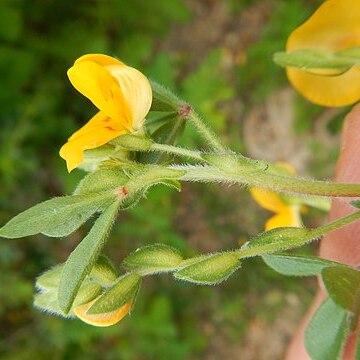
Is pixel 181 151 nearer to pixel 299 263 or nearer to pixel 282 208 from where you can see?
pixel 299 263

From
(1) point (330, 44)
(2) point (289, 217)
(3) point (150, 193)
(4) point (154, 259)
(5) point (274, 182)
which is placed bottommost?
(3) point (150, 193)

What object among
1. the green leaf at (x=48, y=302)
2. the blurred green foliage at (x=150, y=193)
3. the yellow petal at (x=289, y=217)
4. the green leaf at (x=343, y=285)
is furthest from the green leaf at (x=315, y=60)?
the blurred green foliage at (x=150, y=193)

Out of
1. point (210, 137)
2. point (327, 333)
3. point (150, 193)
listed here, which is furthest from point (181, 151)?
point (150, 193)

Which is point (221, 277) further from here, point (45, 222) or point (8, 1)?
point (8, 1)

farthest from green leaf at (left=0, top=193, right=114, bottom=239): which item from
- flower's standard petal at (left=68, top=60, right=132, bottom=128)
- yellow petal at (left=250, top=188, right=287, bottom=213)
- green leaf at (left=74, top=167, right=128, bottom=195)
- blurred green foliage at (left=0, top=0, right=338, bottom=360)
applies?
blurred green foliage at (left=0, top=0, right=338, bottom=360)

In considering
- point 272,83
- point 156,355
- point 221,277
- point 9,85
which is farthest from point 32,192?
point 221,277

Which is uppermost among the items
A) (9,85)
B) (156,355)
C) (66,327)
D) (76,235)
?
(9,85)

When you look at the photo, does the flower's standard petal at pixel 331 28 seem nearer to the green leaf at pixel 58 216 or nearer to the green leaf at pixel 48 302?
the green leaf at pixel 58 216
